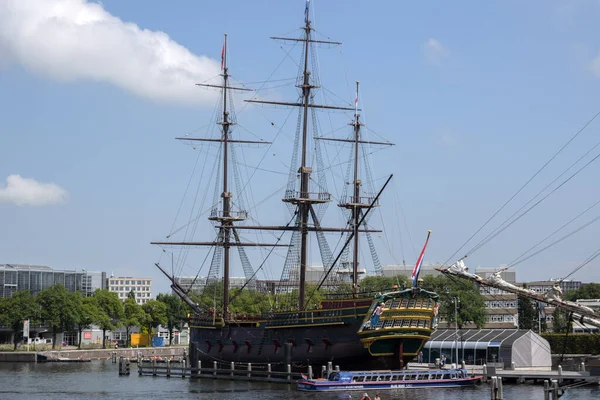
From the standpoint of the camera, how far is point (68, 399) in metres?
59.4

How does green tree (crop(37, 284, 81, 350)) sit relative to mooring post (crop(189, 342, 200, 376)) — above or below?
above

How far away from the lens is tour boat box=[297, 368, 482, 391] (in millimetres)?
59594

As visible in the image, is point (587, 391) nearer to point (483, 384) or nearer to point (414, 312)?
point (483, 384)

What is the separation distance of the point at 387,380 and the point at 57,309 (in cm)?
7242

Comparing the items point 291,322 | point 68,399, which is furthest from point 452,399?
point 68,399

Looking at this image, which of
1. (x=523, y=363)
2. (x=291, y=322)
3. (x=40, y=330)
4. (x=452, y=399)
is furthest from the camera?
(x=40, y=330)

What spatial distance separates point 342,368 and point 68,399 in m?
19.6

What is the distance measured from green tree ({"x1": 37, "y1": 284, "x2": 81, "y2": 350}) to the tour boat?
226ft

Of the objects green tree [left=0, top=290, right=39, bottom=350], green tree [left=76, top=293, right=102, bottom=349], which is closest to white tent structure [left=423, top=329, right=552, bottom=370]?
green tree [left=76, top=293, right=102, bottom=349]

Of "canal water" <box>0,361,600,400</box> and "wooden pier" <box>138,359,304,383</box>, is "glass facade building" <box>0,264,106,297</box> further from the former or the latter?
"canal water" <box>0,361,600,400</box>

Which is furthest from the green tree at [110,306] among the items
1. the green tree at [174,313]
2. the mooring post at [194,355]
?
the mooring post at [194,355]

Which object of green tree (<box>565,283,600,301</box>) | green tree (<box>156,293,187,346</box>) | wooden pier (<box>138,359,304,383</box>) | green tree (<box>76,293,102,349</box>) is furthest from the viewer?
green tree (<box>565,283,600,301</box>)

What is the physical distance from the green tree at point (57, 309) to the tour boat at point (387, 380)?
68.9 meters

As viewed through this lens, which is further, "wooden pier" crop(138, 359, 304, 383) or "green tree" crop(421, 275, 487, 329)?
"green tree" crop(421, 275, 487, 329)
